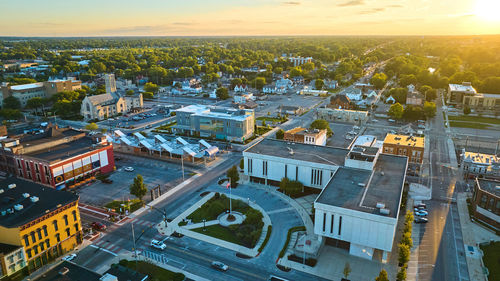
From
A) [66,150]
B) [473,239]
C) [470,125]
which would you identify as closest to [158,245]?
[66,150]

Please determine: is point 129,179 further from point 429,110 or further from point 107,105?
point 429,110

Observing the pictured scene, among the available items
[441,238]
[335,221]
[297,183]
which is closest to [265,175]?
[297,183]

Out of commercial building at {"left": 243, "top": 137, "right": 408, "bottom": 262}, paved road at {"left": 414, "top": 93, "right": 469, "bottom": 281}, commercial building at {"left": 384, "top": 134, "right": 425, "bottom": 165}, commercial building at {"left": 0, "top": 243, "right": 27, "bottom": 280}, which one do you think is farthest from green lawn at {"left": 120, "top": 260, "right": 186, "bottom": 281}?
commercial building at {"left": 384, "top": 134, "right": 425, "bottom": 165}

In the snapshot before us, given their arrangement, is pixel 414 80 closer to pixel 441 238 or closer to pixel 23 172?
pixel 441 238

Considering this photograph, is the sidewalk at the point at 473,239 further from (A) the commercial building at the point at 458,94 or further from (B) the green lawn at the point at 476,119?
(A) the commercial building at the point at 458,94

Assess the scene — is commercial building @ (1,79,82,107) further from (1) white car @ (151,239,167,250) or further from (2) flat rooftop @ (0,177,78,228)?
(1) white car @ (151,239,167,250)
